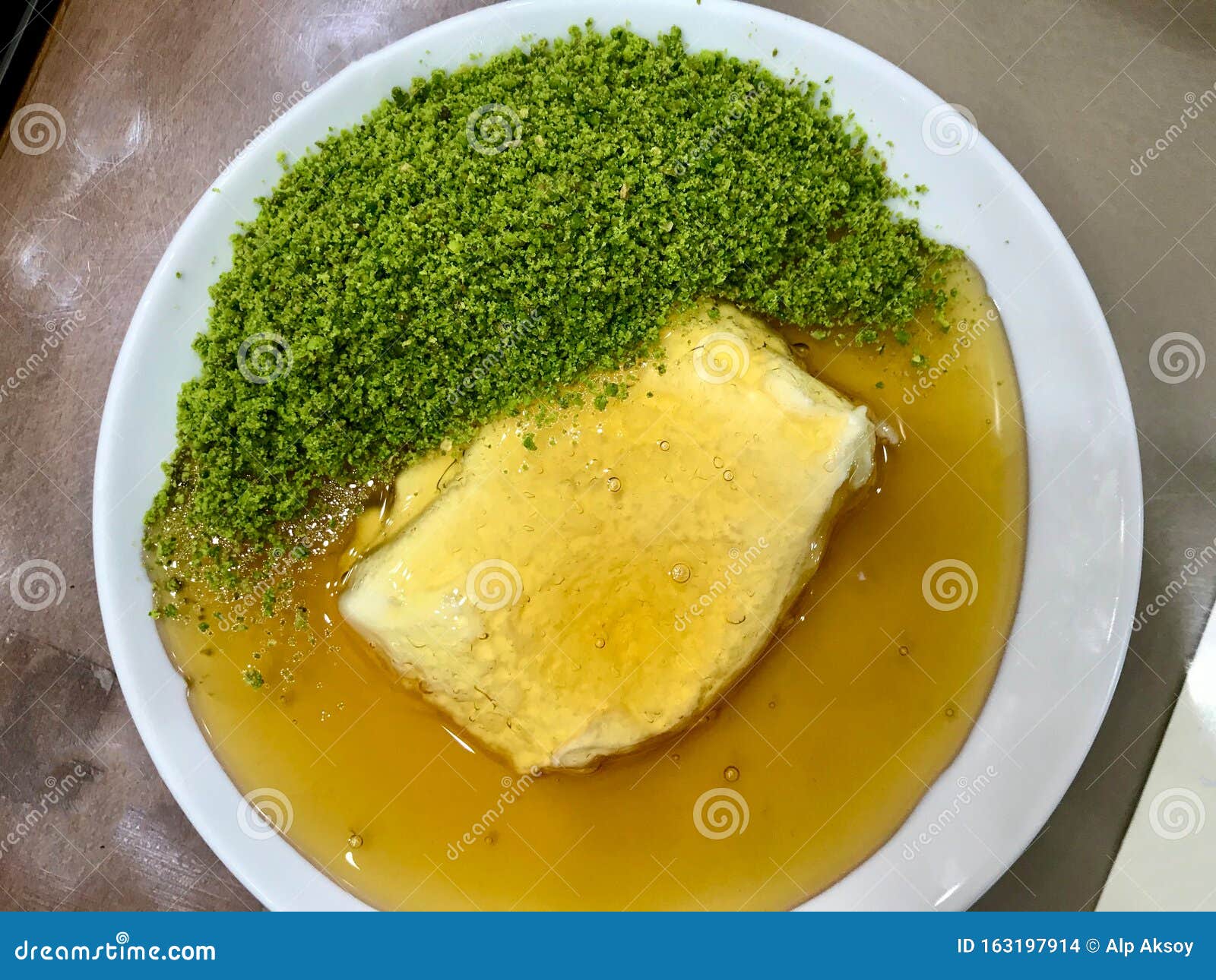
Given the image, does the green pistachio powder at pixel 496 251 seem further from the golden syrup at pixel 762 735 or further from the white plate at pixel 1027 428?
the golden syrup at pixel 762 735

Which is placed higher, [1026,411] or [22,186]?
[1026,411]

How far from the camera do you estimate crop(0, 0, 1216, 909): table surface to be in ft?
4.80

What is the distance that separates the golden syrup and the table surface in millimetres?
396

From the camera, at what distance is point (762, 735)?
1.34m

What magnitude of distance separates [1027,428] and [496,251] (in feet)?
3.12

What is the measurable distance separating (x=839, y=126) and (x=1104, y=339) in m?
0.55

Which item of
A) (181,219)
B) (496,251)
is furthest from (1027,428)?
(181,219)

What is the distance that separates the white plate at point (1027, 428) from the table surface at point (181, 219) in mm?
356

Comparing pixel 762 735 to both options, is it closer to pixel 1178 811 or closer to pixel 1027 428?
pixel 1027 428

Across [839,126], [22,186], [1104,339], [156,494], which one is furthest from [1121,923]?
[22,186]

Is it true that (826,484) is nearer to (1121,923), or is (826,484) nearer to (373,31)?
(1121,923)

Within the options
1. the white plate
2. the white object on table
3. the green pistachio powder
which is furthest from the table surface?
the green pistachio powder

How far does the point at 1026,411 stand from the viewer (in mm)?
1272

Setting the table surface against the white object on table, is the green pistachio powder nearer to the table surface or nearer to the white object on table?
the table surface
